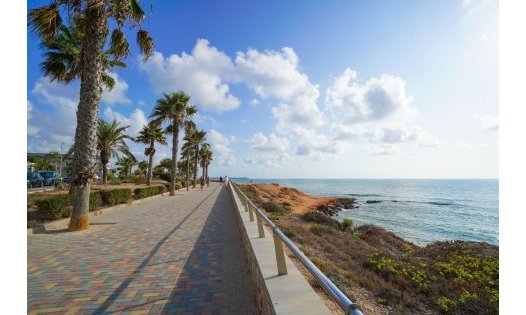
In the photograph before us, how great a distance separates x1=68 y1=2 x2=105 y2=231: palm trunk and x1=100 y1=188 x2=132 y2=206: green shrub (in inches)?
242

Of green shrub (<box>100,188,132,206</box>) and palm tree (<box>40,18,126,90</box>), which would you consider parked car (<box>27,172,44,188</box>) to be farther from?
palm tree (<box>40,18,126,90</box>)

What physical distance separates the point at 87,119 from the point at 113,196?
757 centimetres

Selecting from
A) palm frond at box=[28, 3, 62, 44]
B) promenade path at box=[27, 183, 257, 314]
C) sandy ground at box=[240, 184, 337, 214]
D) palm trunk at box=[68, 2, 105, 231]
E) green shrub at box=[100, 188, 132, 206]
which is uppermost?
palm frond at box=[28, 3, 62, 44]

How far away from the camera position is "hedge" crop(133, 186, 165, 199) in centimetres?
2094

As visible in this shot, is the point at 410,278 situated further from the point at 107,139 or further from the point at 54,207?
the point at 107,139

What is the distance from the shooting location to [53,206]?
11.6 m

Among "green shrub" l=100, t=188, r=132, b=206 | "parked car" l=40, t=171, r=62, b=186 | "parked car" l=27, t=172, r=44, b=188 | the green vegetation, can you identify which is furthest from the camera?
"parked car" l=40, t=171, r=62, b=186

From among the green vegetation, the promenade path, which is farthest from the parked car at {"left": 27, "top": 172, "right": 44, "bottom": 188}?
the green vegetation

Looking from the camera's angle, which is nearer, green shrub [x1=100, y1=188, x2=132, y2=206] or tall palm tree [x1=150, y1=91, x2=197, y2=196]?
green shrub [x1=100, y1=188, x2=132, y2=206]

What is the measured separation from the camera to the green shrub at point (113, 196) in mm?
16109

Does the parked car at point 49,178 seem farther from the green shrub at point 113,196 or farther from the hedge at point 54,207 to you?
the hedge at point 54,207

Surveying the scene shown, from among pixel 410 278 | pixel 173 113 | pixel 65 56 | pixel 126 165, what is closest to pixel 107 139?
pixel 173 113

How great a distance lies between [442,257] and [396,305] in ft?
27.7

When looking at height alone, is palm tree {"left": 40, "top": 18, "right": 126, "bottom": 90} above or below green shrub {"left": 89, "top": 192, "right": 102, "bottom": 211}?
above
